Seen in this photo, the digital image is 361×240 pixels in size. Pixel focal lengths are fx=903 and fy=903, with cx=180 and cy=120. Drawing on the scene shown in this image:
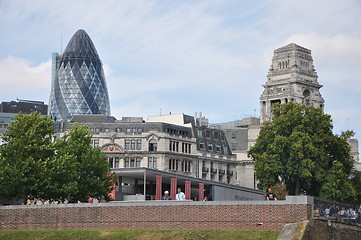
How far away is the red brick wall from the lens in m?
64.5

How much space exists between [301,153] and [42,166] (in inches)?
1964

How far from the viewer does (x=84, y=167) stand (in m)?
92.2

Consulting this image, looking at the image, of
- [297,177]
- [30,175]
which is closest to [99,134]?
[297,177]

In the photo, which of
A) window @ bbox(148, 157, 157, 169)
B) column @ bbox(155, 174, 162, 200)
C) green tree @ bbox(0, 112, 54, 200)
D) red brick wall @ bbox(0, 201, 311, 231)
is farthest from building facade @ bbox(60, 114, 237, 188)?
red brick wall @ bbox(0, 201, 311, 231)

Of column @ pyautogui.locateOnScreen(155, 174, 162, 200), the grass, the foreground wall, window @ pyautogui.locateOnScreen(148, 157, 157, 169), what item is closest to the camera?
the grass

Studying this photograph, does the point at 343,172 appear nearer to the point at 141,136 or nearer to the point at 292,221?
the point at 141,136

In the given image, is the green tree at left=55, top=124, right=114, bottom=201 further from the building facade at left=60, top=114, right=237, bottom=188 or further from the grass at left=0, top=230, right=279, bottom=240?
the building facade at left=60, top=114, right=237, bottom=188

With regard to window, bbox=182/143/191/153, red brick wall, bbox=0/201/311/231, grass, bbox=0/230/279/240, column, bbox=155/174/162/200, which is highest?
window, bbox=182/143/191/153

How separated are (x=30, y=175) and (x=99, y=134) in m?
80.0

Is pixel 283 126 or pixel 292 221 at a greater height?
pixel 283 126

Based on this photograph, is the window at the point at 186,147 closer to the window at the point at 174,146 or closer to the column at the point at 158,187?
the window at the point at 174,146

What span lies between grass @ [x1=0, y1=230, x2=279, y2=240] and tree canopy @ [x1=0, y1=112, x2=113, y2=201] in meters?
12.1

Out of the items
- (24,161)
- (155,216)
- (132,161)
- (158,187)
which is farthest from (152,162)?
(155,216)

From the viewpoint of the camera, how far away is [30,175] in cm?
8169
